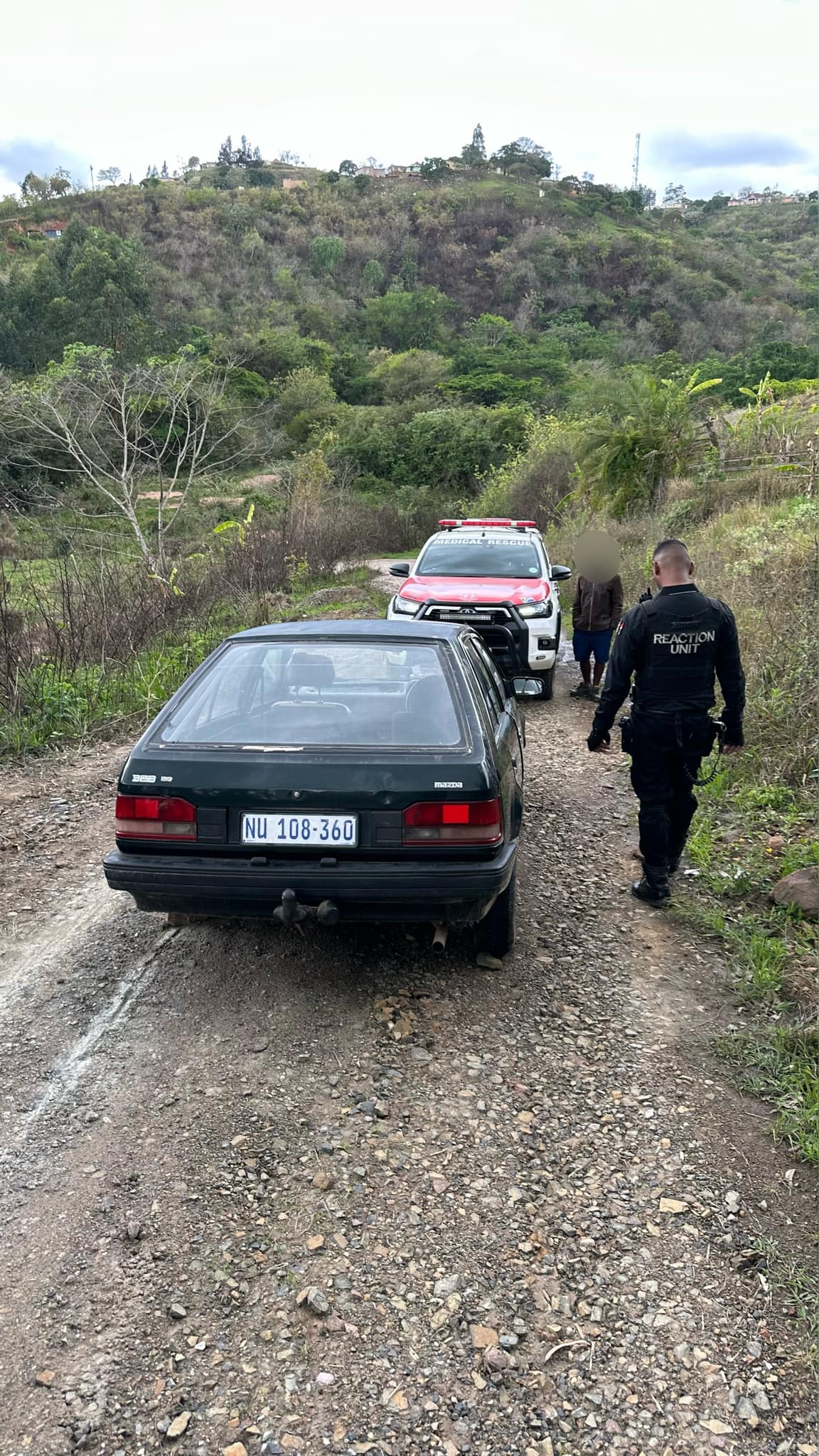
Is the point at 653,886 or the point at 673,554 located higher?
the point at 673,554

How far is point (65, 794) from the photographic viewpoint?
7055 mm

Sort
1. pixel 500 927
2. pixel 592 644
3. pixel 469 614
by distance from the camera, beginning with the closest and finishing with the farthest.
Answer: pixel 500 927, pixel 469 614, pixel 592 644

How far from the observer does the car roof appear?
14.9ft

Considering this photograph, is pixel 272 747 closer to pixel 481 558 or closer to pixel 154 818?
pixel 154 818

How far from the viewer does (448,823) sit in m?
3.61

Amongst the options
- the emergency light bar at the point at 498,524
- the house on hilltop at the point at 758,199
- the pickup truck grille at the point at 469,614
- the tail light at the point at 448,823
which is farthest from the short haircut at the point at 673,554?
the house on hilltop at the point at 758,199

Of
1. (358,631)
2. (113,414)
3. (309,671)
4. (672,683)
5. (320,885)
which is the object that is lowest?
(320,885)

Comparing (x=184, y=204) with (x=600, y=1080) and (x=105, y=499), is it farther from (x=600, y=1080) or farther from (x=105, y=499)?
(x=600, y=1080)

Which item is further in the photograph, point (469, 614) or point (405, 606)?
point (405, 606)

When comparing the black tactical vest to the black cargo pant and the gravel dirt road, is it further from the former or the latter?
the gravel dirt road

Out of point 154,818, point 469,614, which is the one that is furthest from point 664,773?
point 469,614

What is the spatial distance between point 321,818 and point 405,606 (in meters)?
6.40

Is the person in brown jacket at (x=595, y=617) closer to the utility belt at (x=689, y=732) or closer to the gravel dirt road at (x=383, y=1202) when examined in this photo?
the utility belt at (x=689, y=732)

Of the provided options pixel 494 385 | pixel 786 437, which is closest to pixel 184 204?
pixel 494 385
